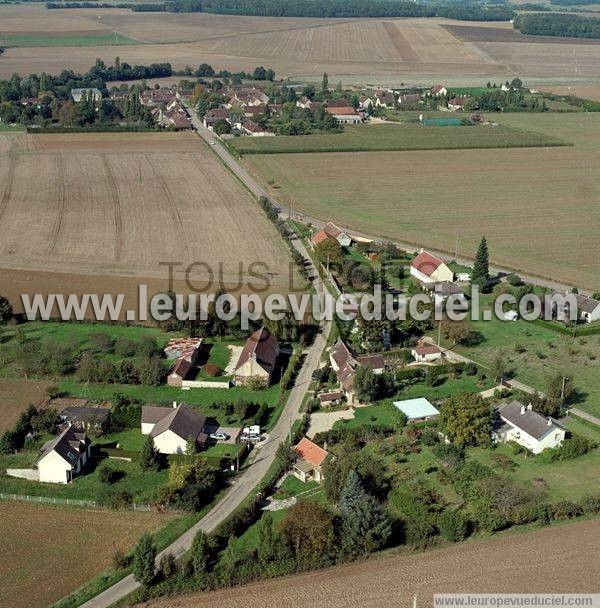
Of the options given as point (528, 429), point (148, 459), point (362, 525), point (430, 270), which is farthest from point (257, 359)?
point (430, 270)

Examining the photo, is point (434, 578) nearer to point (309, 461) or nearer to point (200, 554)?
point (200, 554)

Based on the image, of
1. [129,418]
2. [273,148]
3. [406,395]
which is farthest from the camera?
[273,148]

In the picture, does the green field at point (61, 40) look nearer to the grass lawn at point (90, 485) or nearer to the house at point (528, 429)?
the grass lawn at point (90, 485)

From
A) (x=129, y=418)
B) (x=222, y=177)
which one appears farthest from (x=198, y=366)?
(x=222, y=177)

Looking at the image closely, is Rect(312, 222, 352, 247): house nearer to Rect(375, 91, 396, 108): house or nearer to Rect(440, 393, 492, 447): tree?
Rect(440, 393, 492, 447): tree

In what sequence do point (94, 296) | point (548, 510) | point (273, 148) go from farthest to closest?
point (273, 148), point (94, 296), point (548, 510)

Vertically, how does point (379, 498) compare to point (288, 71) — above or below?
below

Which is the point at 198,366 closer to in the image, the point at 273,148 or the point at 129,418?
the point at 129,418
